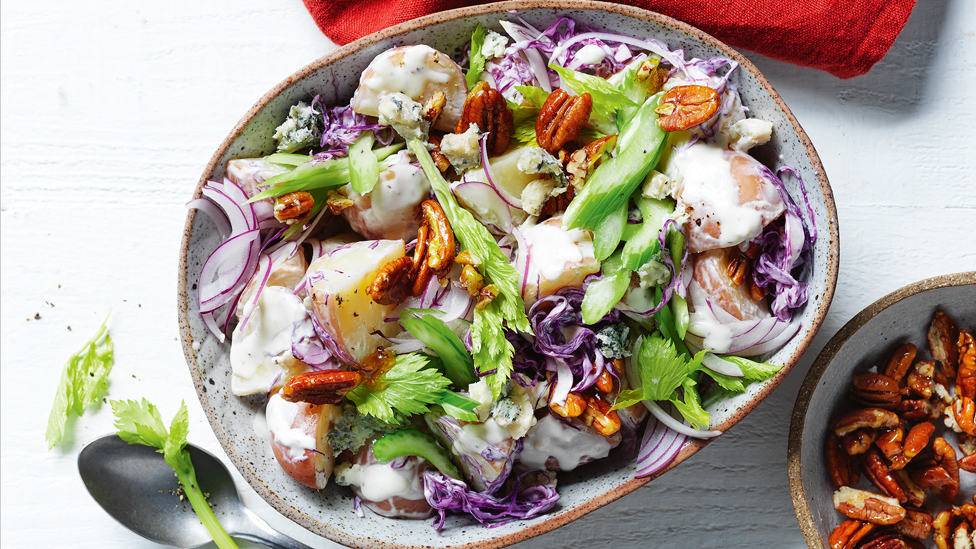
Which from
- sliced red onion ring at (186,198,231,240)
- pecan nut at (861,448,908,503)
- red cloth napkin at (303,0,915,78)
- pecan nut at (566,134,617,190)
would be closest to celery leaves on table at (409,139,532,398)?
pecan nut at (566,134,617,190)

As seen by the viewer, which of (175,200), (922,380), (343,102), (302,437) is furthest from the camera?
(175,200)

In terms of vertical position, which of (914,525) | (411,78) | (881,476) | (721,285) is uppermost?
(411,78)

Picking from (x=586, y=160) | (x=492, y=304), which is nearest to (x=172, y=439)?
(x=492, y=304)

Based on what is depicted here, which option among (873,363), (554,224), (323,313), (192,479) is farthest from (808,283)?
(192,479)

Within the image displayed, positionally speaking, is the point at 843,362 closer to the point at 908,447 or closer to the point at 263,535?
the point at 908,447

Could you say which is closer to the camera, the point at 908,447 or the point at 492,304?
the point at 492,304

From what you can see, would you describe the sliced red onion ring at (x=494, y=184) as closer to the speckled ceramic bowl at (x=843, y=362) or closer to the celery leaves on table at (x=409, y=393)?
the celery leaves on table at (x=409, y=393)
